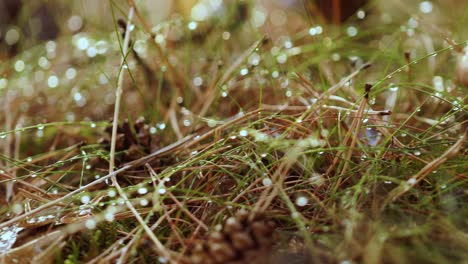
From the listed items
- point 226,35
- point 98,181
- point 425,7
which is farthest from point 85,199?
point 425,7

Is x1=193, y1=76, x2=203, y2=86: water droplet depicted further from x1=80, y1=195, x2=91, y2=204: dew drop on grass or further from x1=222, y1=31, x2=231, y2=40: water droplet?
x1=80, y1=195, x2=91, y2=204: dew drop on grass

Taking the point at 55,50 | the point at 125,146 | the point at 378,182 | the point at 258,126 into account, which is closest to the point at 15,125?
the point at 125,146

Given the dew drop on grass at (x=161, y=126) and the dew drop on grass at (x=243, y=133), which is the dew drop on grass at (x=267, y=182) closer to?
the dew drop on grass at (x=243, y=133)

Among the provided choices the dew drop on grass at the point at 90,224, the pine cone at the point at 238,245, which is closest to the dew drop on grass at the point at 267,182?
the pine cone at the point at 238,245

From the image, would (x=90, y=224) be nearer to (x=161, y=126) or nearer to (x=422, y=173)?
(x=161, y=126)

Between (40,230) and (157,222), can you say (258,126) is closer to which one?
(157,222)

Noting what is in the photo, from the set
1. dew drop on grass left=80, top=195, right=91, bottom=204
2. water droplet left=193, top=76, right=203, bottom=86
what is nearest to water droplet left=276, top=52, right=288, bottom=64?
water droplet left=193, top=76, right=203, bottom=86
